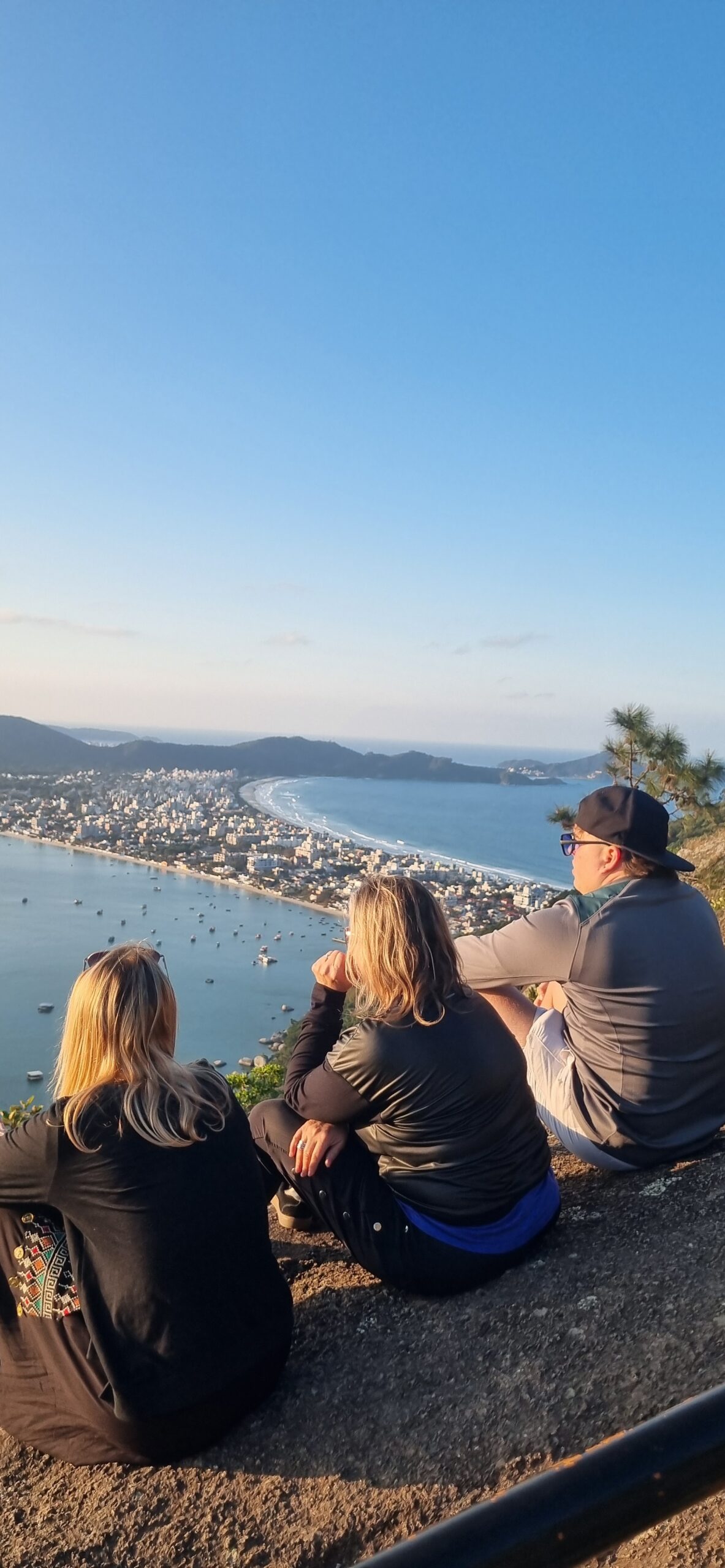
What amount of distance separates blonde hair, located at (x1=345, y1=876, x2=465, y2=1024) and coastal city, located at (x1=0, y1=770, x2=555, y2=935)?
1785cm

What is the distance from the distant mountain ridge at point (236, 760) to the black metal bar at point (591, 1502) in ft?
269

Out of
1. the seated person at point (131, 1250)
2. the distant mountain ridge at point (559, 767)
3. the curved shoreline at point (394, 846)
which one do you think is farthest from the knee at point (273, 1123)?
the distant mountain ridge at point (559, 767)

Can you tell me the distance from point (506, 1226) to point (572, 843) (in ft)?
3.24

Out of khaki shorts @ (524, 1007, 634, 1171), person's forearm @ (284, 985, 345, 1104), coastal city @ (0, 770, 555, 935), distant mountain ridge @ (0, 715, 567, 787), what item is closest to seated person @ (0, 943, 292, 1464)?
person's forearm @ (284, 985, 345, 1104)

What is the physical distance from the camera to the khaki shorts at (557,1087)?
2729 mm

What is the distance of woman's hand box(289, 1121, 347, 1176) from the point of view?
2229mm

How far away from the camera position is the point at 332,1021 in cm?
253

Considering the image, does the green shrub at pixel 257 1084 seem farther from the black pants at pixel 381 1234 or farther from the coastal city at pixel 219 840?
the coastal city at pixel 219 840

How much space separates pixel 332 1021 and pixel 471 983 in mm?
424

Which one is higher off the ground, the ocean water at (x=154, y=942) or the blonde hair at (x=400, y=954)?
the blonde hair at (x=400, y=954)

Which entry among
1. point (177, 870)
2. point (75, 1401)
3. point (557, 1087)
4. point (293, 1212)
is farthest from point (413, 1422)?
point (177, 870)

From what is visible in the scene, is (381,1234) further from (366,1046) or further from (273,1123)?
(366,1046)

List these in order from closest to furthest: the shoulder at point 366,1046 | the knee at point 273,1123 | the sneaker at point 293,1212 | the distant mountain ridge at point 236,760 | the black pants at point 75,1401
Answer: the black pants at point 75,1401
the shoulder at point 366,1046
the knee at point 273,1123
the sneaker at point 293,1212
the distant mountain ridge at point 236,760

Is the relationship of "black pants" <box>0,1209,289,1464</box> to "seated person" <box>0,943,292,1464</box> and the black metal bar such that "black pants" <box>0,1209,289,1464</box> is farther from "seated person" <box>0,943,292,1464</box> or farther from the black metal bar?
the black metal bar
